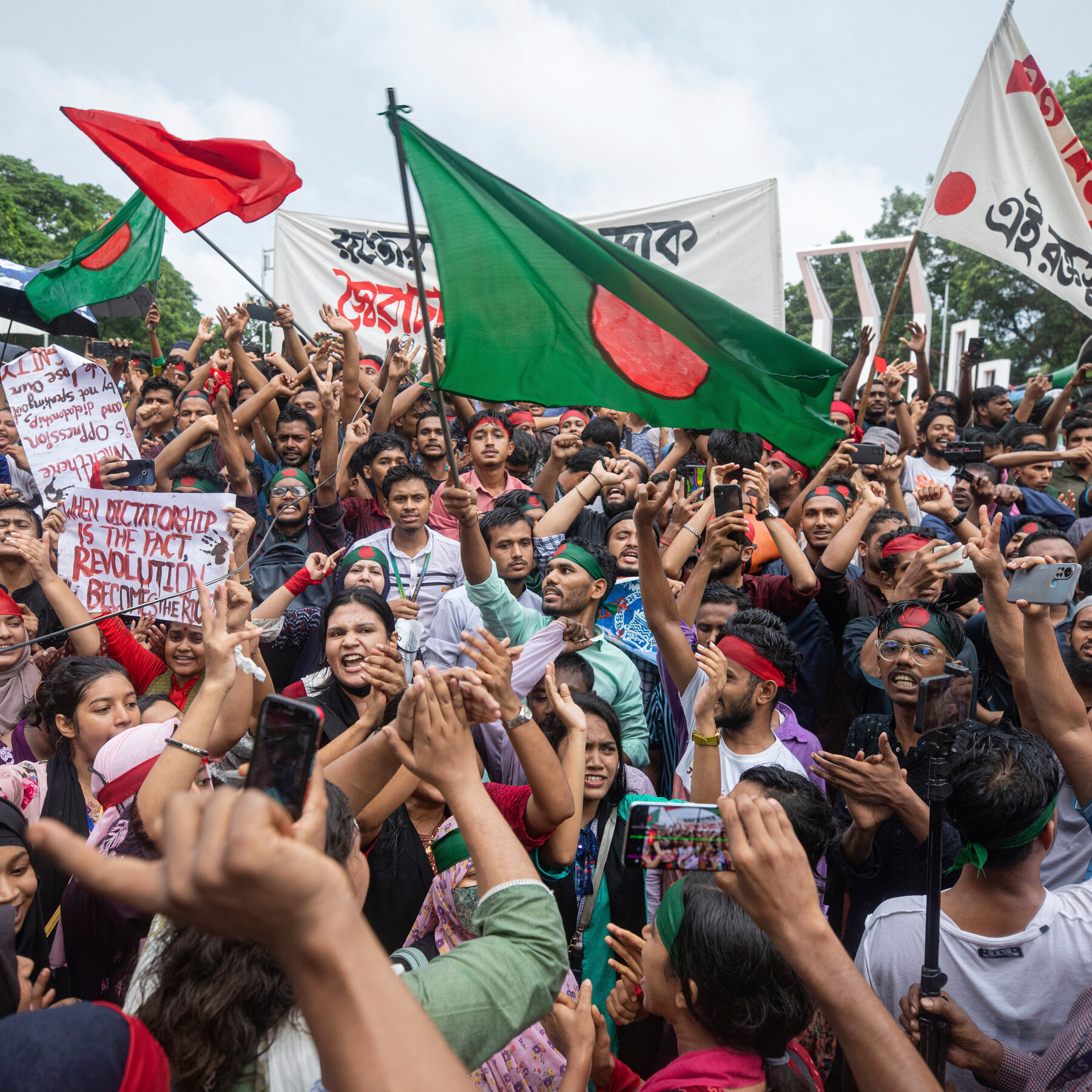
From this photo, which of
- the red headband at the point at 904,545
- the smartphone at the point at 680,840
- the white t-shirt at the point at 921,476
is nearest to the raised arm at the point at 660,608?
the red headband at the point at 904,545

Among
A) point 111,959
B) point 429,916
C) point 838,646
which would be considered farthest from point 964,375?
point 111,959

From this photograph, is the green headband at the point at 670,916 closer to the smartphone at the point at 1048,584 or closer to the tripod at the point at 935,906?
the tripod at the point at 935,906

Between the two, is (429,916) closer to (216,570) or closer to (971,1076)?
(971,1076)

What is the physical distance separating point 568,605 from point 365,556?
1111mm

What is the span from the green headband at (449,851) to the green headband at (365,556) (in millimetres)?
2034

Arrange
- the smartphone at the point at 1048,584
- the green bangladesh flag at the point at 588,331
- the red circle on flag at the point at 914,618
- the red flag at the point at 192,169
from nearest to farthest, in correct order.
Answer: the smartphone at the point at 1048,584, the green bangladesh flag at the point at 588,331, the red circle on flag at the point at 914,618, the red flag at the point at 192,169

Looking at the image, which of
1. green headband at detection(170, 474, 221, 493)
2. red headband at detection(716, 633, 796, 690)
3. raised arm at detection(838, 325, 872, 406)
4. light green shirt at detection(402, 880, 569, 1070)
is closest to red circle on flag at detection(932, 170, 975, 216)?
raised arm at detection(838, 325, 872, 406)

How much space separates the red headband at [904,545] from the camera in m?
4.29

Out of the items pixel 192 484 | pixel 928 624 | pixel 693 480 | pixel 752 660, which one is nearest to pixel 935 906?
pixel 752 660

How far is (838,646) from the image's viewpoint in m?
4.52

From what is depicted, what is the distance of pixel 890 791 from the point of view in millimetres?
2639

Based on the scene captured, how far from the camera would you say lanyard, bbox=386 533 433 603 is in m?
4.55

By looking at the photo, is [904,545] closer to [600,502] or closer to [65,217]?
[600,502]

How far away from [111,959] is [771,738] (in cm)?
233
